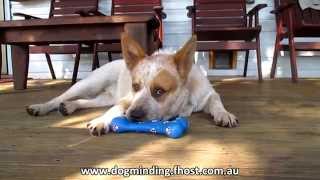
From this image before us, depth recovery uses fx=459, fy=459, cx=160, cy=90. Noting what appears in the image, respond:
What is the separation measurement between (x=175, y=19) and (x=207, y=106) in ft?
10.8

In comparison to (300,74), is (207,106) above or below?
above

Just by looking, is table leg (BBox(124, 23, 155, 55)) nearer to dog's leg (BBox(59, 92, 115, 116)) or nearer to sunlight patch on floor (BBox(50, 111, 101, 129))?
dog's leg (BBox(59, 92, 115, 116))

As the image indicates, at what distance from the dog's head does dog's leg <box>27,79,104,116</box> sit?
25.7 inches

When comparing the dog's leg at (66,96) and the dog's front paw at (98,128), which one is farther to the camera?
the dog's leg at (66,96)

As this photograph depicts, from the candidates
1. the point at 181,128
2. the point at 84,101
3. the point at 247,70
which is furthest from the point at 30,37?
the point at 247,70

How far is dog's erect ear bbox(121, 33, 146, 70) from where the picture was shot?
231 cm

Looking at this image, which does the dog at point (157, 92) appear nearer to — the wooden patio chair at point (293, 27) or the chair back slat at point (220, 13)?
the wooden patio chair at point (293, 27)

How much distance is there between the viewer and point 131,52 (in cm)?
232

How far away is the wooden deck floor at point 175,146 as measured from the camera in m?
1.55

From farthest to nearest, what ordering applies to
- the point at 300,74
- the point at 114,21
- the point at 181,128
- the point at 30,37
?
the point at 300,74
the point at 30,37
the point at 114,21
the point at 181,128

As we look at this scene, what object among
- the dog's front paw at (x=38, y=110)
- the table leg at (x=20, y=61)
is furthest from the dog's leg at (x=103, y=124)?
the table leg at (x=20, y=61)

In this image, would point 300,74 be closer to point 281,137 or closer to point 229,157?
point 281,137

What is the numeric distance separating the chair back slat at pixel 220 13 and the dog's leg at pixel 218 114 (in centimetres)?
275

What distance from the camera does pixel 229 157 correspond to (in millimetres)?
1666
